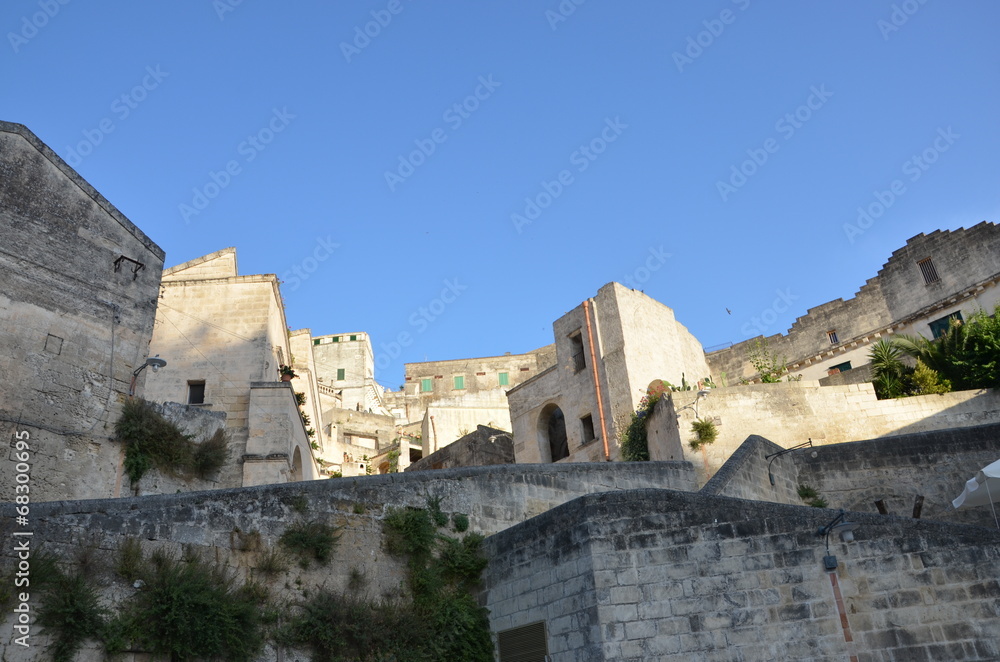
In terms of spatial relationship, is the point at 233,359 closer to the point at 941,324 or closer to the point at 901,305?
the point at 941,324

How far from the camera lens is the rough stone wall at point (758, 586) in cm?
860

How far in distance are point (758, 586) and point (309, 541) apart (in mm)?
4786

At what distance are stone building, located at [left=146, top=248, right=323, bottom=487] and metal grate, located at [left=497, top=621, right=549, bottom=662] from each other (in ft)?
A: 27.1

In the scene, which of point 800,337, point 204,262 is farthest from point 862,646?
point 800,337

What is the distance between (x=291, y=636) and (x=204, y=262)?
48.0ft

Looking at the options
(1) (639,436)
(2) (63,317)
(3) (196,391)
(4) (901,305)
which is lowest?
(1) (639,436)

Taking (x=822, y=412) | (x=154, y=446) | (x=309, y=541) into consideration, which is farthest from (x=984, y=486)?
(x=154, y=446)

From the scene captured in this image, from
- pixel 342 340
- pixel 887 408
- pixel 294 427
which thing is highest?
pixel 342 340

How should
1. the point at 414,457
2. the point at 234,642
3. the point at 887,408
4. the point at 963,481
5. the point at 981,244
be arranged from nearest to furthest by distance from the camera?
the point at 234,642 < the point at 963,481 < the point at 887,408 < the point at 981,244 < the point at 414,457

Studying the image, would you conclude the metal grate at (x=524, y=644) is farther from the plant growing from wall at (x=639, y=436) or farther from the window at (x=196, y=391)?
the window at (x=196, y=391)

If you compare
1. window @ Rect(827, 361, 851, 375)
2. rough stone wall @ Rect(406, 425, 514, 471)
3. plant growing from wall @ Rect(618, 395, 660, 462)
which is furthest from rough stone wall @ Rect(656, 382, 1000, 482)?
rough stone wall @ Rect(406, 425, 514, 471)

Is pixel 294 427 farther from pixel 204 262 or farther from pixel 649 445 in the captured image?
pixel 649 445

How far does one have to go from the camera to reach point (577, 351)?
2647 centimetres

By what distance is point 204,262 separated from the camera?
2181 centimetres
